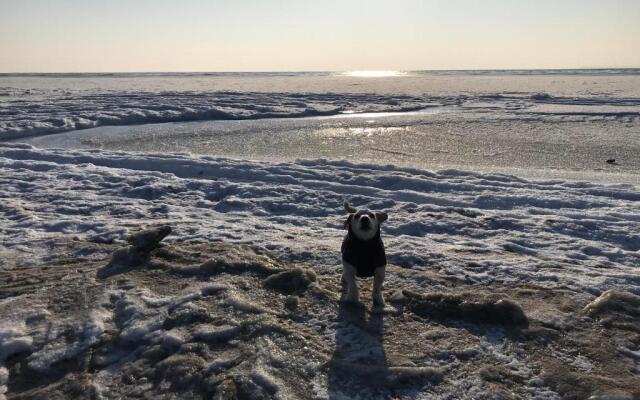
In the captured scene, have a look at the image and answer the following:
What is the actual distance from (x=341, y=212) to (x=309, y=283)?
8.63ft

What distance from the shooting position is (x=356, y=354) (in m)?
3.41

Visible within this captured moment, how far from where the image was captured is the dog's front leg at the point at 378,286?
4023 mm

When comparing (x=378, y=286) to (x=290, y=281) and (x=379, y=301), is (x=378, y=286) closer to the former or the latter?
(x=379, y=301)

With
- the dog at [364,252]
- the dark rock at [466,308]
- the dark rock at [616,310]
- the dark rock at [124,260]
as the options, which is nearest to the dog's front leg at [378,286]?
the dog at [364,252]

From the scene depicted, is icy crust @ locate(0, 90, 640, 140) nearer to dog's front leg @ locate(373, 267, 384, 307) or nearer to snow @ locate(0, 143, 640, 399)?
snow @ locate(0, 143, 640, 399)

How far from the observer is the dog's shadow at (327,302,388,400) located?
121 inches

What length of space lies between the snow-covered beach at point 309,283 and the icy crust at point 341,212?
0.12ft

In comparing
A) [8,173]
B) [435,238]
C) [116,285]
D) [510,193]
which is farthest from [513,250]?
[8,173]

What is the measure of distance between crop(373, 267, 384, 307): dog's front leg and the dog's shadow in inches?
4.7

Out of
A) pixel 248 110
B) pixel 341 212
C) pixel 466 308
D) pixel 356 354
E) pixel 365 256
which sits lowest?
pixel 356 354

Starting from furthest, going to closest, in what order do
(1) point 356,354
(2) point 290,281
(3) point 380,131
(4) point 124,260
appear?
(3) point 380,131 < (4) point 124,260 < (2) point 290,281 < (1) point 356,354

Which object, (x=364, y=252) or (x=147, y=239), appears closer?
(x=364, y=252)

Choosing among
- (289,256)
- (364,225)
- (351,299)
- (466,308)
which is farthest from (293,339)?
(289,256)

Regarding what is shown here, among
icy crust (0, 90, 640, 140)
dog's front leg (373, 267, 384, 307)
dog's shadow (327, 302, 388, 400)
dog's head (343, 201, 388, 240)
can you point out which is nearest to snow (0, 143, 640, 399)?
dog's shadow (327, 302, 388, 400)
